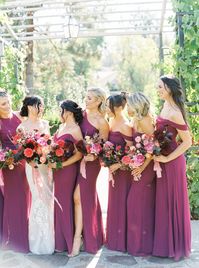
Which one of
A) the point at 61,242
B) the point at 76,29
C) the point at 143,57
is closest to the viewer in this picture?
the point at 61,242

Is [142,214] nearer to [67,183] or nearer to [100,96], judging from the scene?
[67,183]

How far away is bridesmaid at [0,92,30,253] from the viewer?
5.02m

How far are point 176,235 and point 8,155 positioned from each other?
77.0 inches

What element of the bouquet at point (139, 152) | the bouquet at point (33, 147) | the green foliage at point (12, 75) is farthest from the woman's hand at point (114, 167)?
the green foliage at point (12, 75)

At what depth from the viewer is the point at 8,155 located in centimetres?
466

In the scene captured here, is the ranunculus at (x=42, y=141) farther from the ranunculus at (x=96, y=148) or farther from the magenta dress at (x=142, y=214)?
the magenta dress at (x=142, y=214)

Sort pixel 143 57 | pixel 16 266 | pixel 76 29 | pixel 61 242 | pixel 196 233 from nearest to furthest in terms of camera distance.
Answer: pixel 16 266 < pixel 61 242 < pixel 196 233 < pixel 76 29 < pixel 143 57

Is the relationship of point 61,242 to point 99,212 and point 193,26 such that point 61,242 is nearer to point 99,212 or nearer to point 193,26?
point 99,212

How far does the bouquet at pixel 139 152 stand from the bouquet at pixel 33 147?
0.80 meters

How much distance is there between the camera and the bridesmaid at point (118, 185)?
4766 millimetres

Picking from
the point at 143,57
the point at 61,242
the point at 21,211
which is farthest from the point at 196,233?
the point at 143,57

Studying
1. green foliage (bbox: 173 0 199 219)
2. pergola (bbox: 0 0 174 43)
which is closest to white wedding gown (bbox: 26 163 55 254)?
green foliage (bbox: 173 0 199 219)

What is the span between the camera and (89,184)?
483cm

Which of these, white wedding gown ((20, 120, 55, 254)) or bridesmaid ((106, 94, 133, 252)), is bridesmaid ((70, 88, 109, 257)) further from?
white wedding gown ((20, 120, 55, 254))
